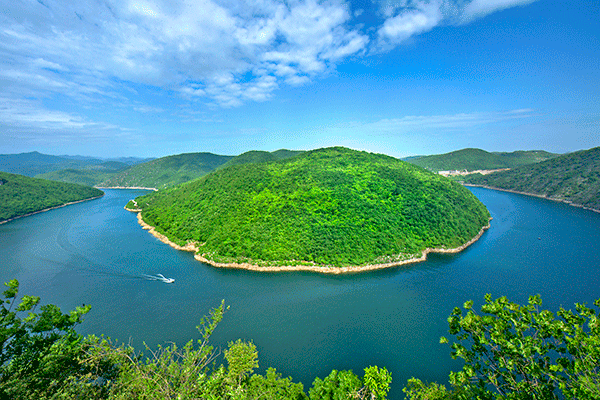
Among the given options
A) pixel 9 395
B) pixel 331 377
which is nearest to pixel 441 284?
pixel 331 377

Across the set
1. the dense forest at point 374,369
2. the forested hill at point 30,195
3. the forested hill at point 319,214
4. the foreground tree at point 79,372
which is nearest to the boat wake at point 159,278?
the forested hill at point 319,214

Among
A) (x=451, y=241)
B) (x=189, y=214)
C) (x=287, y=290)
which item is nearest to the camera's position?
(x=287, y=290)

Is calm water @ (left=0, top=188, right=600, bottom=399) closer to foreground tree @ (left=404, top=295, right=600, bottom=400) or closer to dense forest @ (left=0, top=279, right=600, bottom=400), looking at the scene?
dense forest @ (left=0, top=279, right=600, bottom=400)

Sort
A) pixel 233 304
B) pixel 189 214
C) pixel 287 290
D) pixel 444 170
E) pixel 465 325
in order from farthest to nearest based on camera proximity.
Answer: pixel 444 170
pixel 189 214
pixel 287 290
pixel 233 304
pixel 465 325

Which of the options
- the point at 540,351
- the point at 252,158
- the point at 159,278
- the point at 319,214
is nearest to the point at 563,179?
the point at 319,214

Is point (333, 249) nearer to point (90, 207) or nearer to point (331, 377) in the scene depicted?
point (331, 377)

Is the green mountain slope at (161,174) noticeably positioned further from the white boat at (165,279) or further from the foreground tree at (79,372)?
the foreground tree at (79,372)

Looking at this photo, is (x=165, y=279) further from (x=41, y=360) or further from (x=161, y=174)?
(x=161, y=174)
